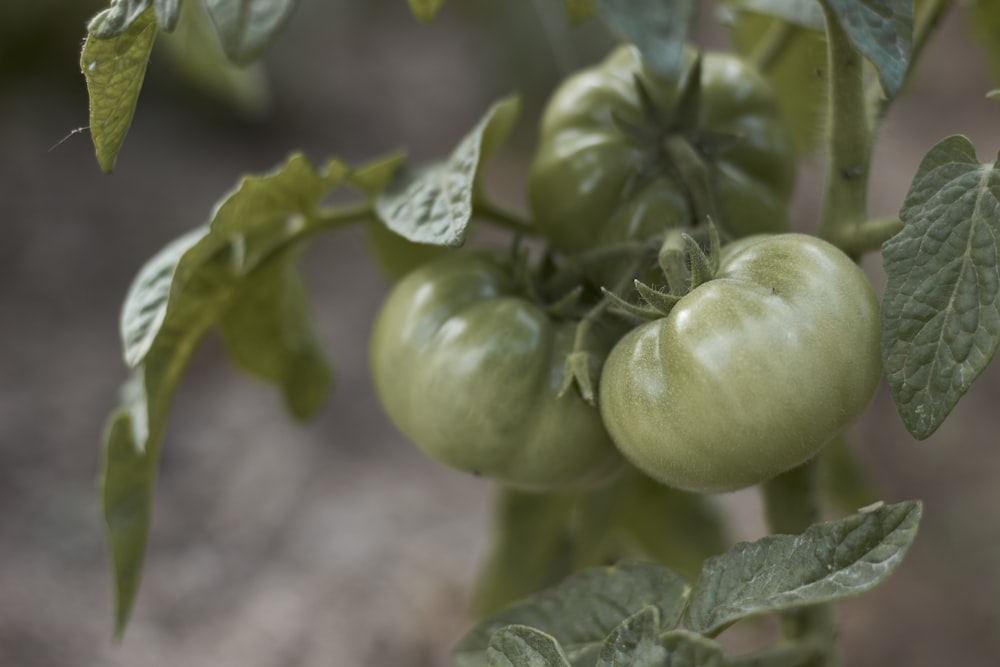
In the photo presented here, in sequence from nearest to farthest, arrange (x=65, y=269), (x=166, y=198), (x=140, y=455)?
1. (x=140, y=455)
2. (x=65, y=269)
3. (x=166, y=198)

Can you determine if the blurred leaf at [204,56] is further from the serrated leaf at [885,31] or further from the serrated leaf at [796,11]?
the serrated leaf at [885,31]

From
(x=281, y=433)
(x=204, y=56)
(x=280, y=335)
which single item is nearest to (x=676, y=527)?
(x=280, y=335)

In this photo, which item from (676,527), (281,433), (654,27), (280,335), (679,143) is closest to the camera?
(654,27)

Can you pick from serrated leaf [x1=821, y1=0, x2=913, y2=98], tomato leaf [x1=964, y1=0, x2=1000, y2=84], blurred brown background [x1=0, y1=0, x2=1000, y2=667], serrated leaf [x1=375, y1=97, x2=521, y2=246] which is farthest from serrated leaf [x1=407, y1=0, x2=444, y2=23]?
blurred brown background [x1=0, y1=0, x2=1000, y2=667]

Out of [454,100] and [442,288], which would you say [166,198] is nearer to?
[454,100]

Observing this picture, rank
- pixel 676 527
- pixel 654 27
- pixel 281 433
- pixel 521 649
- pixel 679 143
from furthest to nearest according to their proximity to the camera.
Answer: pixel 281 433 < pixel 676 527 < pixel 679 143 < pixel 521 649 < pixel 654 27

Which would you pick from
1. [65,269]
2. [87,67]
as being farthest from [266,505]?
[87,67]

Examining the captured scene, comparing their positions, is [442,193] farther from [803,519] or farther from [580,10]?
[803,519]
